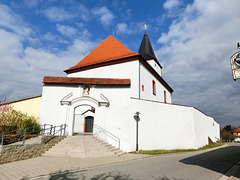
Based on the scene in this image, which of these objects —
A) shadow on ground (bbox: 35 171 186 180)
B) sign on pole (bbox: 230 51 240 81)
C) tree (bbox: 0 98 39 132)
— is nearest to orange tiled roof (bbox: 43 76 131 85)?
tree (bbox: 0 98 39 132)

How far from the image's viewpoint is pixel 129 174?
20.0 ft

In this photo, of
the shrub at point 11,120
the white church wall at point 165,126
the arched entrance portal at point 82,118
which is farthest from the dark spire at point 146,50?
the shrub at point 11,120

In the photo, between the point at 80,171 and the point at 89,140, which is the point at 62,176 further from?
the point at 89,140

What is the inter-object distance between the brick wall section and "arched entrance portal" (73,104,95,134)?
3.49 metres

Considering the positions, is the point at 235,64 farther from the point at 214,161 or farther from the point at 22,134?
the point at 22,134

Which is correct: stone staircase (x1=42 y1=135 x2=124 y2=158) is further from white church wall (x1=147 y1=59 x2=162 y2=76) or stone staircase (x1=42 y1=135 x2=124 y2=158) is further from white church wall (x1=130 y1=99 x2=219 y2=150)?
white church wall (x1=147 y1=59 x2=162 y2=76)

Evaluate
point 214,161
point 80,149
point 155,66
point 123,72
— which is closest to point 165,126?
point 214,161

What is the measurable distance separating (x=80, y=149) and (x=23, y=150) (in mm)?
3021

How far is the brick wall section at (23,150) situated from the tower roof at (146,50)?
62.6ft

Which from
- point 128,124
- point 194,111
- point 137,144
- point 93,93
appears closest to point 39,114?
point 93,93

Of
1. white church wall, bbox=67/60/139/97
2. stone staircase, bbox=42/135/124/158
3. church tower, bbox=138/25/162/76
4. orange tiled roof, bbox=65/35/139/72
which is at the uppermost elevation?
church tower, bbox=138/25/162/76

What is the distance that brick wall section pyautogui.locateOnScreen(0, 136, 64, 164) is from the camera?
7358 millimetres

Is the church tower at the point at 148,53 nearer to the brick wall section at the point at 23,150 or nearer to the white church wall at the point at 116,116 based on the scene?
the white church wall at the point at 116,116

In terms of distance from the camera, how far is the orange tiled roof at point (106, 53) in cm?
1729
